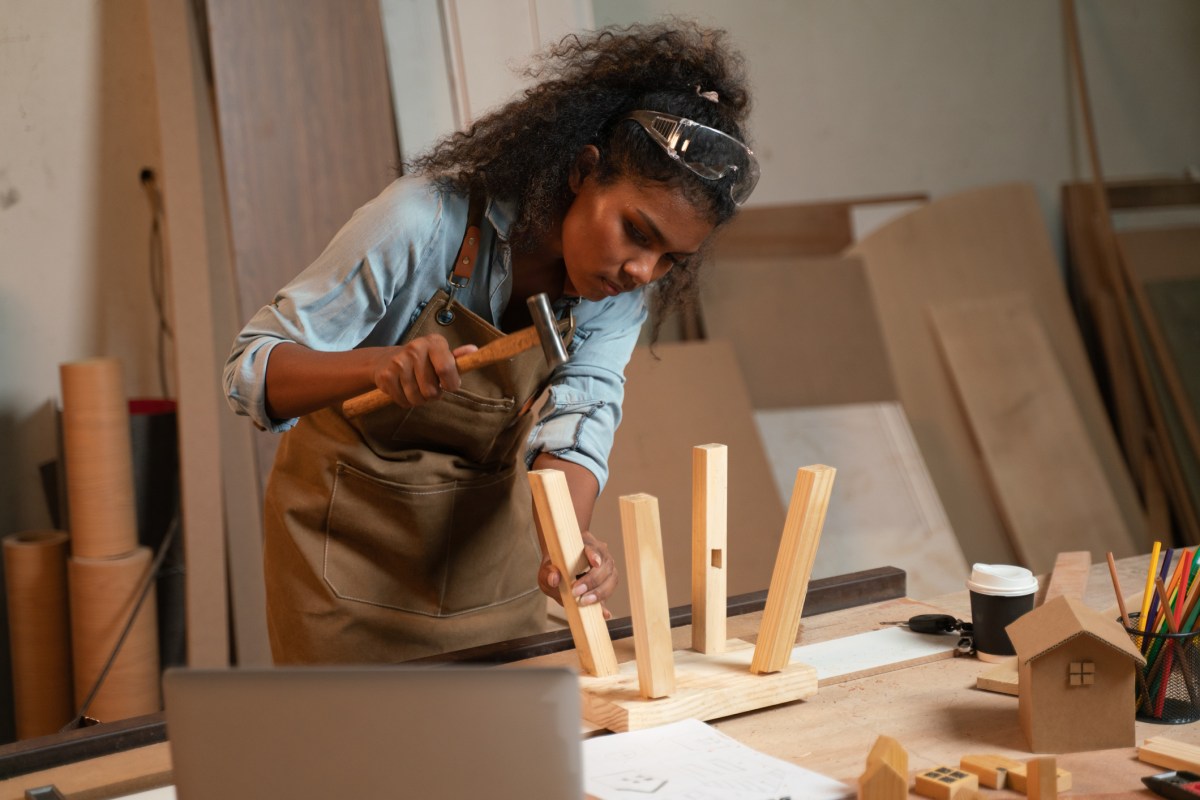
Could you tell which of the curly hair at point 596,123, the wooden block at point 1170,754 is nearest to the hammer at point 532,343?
the curly hair at point 596,123

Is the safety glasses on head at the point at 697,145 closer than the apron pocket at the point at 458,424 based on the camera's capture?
Yes

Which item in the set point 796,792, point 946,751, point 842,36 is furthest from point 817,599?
point 842,36

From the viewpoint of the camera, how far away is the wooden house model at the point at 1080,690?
1188mm

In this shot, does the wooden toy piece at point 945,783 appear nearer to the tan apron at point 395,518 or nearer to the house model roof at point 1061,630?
the house model roof at point 1061,630

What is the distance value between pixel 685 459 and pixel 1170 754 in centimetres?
223

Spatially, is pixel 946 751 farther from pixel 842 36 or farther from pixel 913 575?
pixel 842 36

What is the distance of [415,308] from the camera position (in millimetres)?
1683

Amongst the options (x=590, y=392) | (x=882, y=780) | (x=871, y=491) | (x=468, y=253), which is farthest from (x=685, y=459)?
(x=882, y=780)

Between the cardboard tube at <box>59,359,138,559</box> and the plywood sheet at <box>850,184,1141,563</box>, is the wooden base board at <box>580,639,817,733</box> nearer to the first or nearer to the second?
the cardboard tube at <box>59,359,138,559</box>

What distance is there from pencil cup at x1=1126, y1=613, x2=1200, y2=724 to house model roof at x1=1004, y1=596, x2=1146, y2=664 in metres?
0.05

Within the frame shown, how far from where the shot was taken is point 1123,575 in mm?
1826

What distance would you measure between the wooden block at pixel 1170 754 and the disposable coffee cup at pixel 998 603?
10.9 inches

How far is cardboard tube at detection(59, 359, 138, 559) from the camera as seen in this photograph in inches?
105

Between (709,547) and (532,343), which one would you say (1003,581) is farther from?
(532,343)
